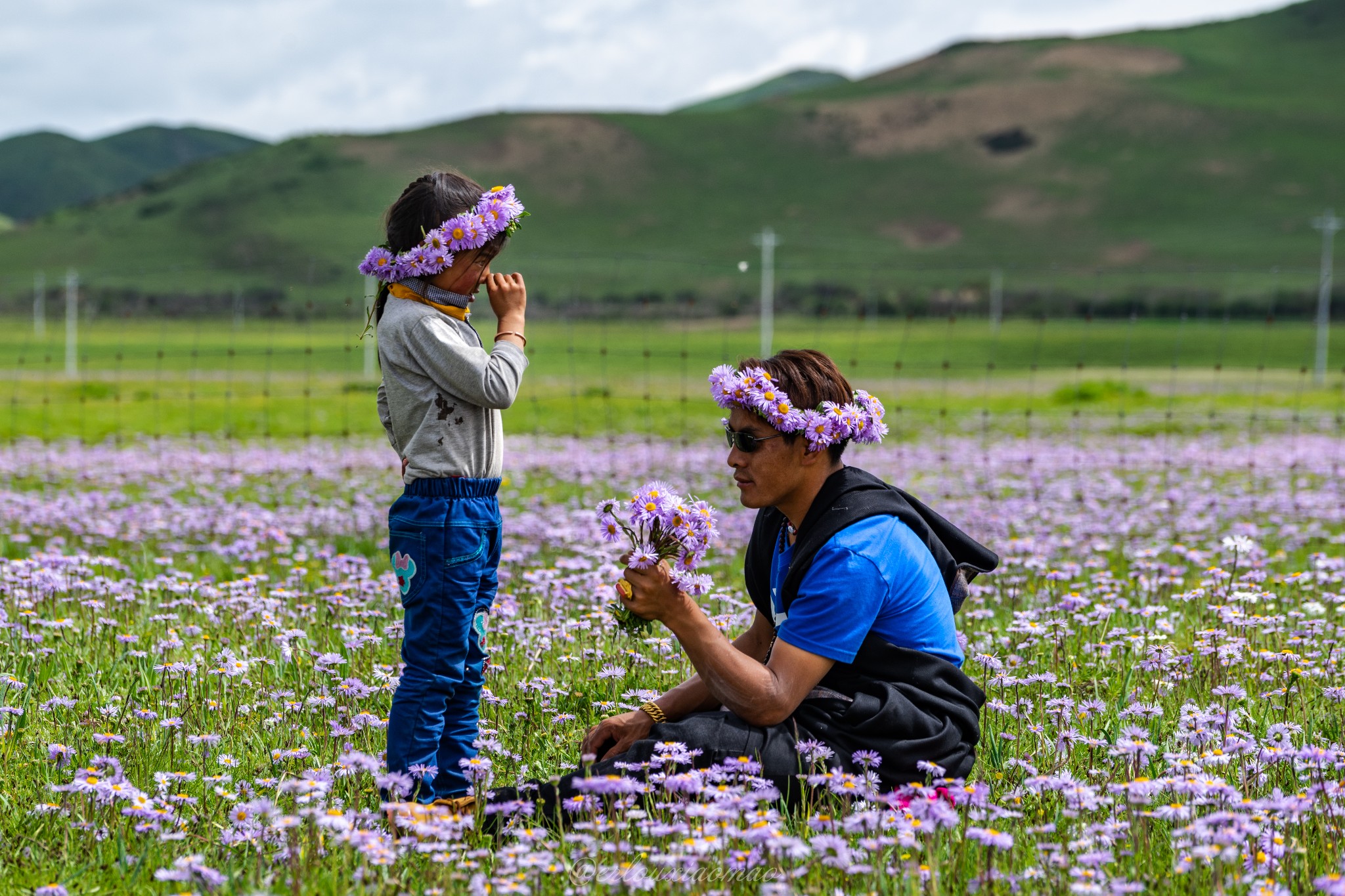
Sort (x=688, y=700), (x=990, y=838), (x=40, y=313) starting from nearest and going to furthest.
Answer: (x=990, y=838) → (x=688, y=700) → (x=40, y=313)

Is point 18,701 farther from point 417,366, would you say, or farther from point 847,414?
point 847,414

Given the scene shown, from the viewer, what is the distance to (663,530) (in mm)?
3654

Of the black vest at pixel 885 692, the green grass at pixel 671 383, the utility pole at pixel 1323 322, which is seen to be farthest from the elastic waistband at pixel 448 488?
the utility pole at pixel 1323 322

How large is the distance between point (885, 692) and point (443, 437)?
5.41ft

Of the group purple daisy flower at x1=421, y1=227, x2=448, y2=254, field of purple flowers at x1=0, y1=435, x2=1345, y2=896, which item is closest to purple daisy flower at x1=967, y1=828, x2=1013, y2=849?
field of purple flowers at x1=0, y1=435, x2=1345, y2=896

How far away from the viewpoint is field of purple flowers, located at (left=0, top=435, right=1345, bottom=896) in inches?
128

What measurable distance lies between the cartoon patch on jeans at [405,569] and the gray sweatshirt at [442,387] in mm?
265

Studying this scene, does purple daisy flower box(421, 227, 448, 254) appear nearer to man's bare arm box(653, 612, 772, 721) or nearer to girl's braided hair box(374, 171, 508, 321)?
girl's braided hair box(374, 171, 508, 321)

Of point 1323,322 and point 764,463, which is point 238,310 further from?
point 1323,322

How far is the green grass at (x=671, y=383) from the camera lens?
2239 cm

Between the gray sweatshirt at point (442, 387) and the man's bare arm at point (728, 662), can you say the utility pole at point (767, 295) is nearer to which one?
the gray sweatshirt at point (442, 387)

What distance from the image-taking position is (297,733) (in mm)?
4648

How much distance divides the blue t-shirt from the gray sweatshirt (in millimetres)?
1132

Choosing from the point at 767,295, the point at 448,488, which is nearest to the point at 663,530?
the point at 448,488
